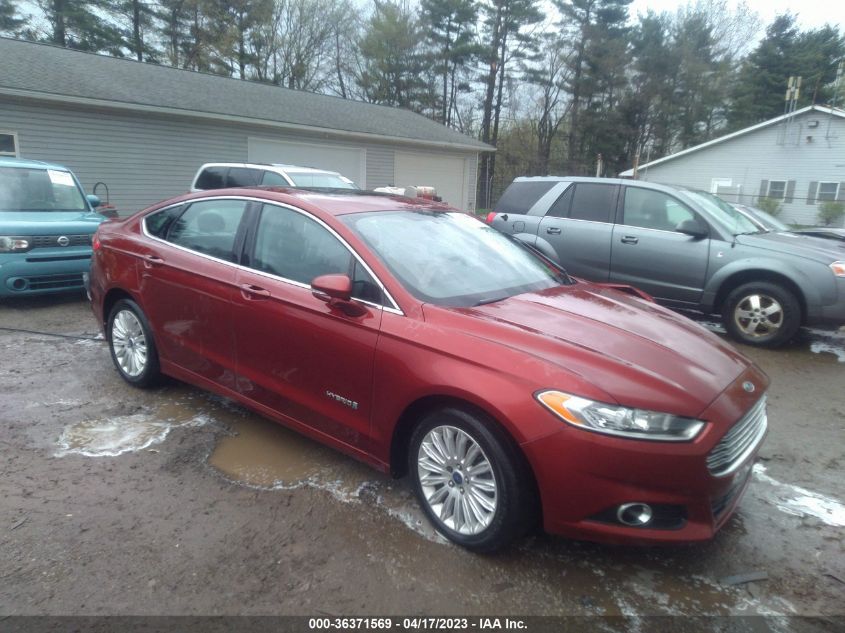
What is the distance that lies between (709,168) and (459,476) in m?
28.9

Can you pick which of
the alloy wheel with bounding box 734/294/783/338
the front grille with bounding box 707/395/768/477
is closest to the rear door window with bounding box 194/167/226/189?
the alloy wheel with bounding box 734/294/783/338

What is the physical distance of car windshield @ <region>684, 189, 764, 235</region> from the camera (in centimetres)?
650

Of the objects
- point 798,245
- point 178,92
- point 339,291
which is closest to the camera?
point 339,291

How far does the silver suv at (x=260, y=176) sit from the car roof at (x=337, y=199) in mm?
5123

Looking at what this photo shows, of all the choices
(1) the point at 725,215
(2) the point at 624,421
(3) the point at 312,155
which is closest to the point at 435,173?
(3) the point at 312,155

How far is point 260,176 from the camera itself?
9422mm

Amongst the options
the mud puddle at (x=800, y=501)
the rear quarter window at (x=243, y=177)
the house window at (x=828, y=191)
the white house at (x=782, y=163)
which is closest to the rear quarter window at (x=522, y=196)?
the rear quarter window at (x=243, y=177)

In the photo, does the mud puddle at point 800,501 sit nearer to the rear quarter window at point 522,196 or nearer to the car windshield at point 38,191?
the rear quarter window at point 522,196

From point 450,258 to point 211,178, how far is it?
8096 mm

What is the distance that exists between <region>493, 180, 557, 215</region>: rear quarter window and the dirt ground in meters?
4.54

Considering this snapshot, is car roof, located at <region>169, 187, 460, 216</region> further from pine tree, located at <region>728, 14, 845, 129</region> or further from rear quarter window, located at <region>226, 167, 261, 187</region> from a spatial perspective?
pine tree, located at <region>728, 14, 845, 129</region>

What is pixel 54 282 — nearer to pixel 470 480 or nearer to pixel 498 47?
pixel 470 480

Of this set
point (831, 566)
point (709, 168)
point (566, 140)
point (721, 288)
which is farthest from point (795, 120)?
point (831, 566)

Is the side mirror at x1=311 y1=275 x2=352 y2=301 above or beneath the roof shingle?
beneath
